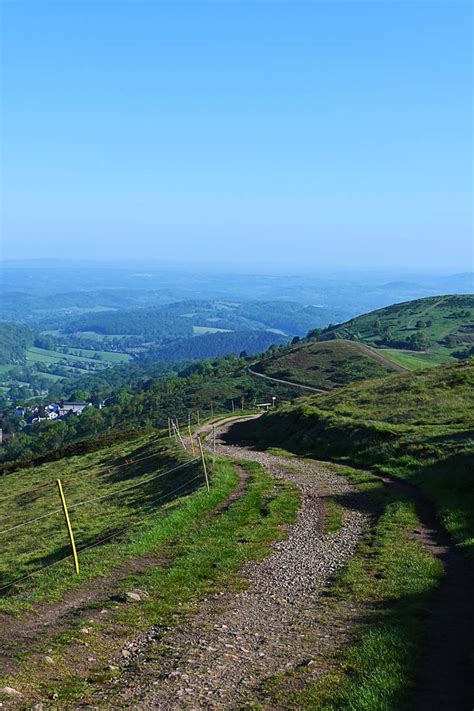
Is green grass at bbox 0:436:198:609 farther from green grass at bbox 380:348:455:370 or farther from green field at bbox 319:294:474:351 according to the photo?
green field at bbox 319:294:474:351

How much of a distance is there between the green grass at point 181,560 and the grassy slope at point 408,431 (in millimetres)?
5114

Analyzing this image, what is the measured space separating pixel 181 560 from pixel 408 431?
19.3 meters

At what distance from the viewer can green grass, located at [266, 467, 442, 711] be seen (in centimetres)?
847

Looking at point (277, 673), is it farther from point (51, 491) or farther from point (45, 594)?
point (51, 491)

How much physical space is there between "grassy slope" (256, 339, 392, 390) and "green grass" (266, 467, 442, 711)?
7980cm

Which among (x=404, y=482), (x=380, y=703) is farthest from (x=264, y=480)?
(x=380, y=703)

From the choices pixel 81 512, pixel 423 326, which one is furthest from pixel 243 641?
pixel 423 326

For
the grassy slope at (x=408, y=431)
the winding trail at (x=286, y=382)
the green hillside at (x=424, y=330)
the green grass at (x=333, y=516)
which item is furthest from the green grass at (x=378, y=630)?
the green hillside at (x=424, y=330)

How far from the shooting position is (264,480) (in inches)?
1035

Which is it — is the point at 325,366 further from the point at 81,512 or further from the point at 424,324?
the point at 81,512

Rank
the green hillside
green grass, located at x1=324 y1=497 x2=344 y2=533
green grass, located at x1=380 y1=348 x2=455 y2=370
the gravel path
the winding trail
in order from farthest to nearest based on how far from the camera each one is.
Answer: the green hillside < green grass, located at x1=380 y1=348 x2=455 y2=370 < the winding trail < green grass, located at x1=324 y1=497 x2=344 y2=533 < the gravel path

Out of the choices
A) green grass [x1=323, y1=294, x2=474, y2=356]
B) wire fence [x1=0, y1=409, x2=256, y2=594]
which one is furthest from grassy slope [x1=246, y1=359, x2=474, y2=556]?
green grass [x1=323, y1=294, x2=474, y2=356]

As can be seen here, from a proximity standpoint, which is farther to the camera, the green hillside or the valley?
the green hillside

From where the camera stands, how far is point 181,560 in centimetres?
1536
